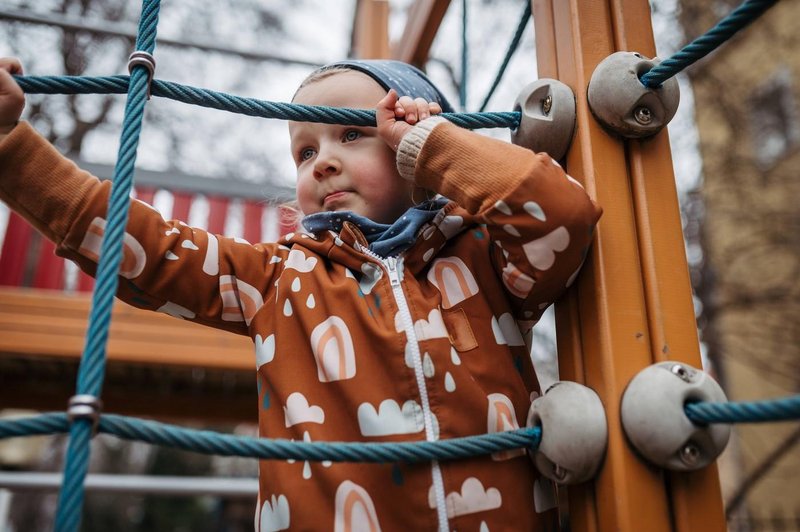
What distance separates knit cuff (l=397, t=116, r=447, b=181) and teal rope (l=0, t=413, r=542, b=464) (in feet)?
1.12

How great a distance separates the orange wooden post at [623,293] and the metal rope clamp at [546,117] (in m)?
0.02

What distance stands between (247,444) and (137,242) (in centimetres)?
36

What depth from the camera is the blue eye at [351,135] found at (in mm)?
988

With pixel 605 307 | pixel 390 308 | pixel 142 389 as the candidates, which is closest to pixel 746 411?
pixel 605 307

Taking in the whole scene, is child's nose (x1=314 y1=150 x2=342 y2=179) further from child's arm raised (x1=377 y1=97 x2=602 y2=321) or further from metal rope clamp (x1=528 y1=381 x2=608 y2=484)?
metal rope clamp (x1=528 y1=381 x2=608 y2=484)

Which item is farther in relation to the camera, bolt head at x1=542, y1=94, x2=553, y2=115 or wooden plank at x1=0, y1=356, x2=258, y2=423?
wooden plank at x1=0, y1=356, x2=258, y2=423

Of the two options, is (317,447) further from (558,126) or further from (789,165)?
(789,165)

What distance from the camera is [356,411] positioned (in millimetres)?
794

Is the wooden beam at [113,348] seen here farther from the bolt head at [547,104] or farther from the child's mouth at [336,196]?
the bolt head at [547,104]

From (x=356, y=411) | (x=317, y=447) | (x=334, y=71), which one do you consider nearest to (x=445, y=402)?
(x=356, y=411)

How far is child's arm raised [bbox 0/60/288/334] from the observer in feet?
2.58

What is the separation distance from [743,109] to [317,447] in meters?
5.69

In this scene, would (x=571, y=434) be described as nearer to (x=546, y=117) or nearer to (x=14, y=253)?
(x=546, y=117)

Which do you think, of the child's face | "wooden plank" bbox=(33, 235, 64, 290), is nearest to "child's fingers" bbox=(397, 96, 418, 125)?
the child's face
